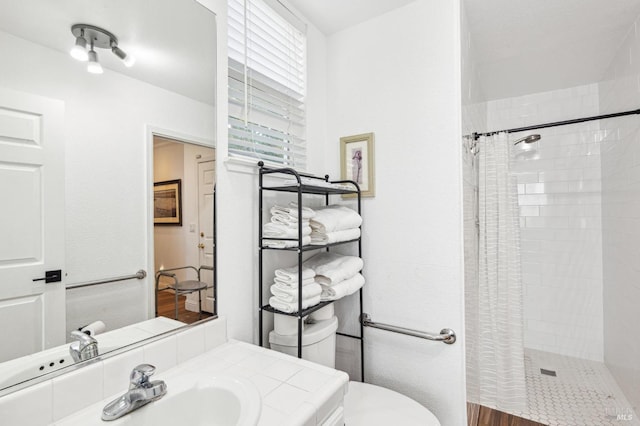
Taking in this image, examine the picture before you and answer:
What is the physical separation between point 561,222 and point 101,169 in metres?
3.28

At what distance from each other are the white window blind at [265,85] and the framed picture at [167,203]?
0.28 meters

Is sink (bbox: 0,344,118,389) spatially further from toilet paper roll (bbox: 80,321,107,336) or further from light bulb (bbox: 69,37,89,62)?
light bulb (bbox: 69,37,89,62)

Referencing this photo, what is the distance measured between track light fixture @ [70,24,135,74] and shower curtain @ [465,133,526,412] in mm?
2005

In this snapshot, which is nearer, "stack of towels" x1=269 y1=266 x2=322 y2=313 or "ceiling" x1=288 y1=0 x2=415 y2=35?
"stack of towels" x1=269 y1=266 x2=322 y2=313

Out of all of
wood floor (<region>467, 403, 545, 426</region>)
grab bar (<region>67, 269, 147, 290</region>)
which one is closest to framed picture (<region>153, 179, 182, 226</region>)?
grab bar (<region>67, 269, 147, 290</region>)

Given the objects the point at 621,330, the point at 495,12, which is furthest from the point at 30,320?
the point at 621,330

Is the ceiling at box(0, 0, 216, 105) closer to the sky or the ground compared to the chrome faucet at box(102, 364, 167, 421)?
closer to the sky

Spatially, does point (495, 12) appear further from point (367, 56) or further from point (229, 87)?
point (229, 87)

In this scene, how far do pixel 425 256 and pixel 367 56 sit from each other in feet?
3.60

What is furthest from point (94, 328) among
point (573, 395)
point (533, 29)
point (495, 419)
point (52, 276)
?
point (573, 395)

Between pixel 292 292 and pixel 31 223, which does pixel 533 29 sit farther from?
pixel 31 223

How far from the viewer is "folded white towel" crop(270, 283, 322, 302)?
1.21 metres

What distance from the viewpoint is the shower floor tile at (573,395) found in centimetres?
186

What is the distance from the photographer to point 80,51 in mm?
795
